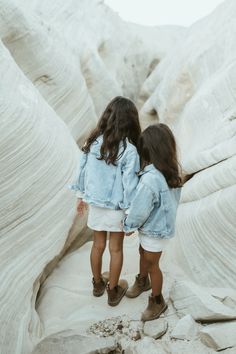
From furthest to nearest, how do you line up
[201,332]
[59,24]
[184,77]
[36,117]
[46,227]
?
[59,24] → [184,77] → [36,117] → [46,227] → [201,332]

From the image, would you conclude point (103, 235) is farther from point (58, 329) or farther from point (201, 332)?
point (201, 332)

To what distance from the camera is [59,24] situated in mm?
7434

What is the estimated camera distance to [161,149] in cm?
269

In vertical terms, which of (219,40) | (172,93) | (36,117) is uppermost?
(36,117)

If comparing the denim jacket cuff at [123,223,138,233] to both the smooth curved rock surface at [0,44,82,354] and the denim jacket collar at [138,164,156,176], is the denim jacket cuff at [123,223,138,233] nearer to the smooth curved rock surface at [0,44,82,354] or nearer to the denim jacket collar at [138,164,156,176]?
the denim jacket collar at [138,164,156,176]

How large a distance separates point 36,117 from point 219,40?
303cm

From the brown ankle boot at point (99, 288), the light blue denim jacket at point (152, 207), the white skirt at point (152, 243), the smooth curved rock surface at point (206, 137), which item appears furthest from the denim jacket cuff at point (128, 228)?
the smooth curved rock surface at point (206, 137)

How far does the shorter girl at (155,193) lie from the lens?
8.73 ft

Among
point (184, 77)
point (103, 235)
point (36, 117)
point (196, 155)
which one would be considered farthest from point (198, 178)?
point (184, 77)

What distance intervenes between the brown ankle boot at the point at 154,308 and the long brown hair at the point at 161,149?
2.69 ft

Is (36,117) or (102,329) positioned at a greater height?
(36,117)

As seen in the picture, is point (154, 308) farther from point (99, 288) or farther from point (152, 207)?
point (152, 207)

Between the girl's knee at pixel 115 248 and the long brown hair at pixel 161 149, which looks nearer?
the long brown hair at pixel 161 149

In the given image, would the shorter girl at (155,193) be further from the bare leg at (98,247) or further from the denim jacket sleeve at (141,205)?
the bare leg at (98,247)
